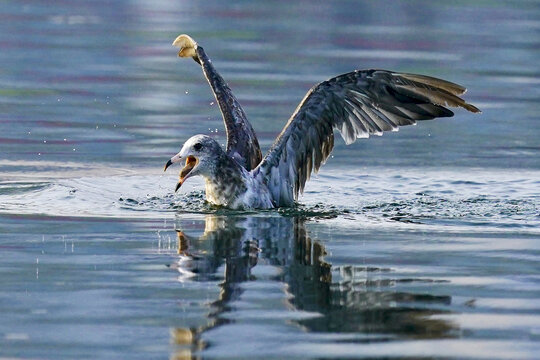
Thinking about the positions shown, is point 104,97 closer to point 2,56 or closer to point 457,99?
point 2,56

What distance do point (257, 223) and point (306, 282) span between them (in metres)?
2.38

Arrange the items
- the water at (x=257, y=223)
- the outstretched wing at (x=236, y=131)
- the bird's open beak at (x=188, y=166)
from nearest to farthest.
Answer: the water at (x=257, y=223) < the bird's open beak at (x=188, y=166) < the outstretched wing at (x=236, y=131)

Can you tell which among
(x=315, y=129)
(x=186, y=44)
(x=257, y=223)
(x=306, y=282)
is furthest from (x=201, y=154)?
(x=306, y=282)

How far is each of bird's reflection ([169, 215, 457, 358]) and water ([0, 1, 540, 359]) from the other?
0.07 ft

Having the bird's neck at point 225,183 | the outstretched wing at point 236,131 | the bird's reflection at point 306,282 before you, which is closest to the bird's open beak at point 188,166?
the bird's neck at point 225,183

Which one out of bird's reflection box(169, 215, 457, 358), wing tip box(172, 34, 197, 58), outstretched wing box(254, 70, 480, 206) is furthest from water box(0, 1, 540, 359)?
wing tip box(172, 34, 197, 58)

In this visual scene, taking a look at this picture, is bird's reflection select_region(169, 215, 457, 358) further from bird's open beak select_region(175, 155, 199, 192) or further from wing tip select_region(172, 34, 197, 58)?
wing tip select_region(172, 34, 197, 58)

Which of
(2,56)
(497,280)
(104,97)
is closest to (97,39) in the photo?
(2,56)

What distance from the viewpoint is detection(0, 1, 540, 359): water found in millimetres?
7574

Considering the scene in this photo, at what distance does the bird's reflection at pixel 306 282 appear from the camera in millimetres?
7664

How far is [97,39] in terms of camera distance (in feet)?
79.6

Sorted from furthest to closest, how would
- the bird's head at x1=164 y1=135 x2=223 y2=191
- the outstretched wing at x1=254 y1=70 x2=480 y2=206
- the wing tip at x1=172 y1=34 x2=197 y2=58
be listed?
1. the wing tip at x1=172 y1=34 x2=197 y2=58
2. the bird's head at x1=164 y1=135 x2=223 y2=191
3. the outstretched wing at x1=254 y1=70 x2=480 y2=206

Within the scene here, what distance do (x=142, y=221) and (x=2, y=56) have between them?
38.3ft

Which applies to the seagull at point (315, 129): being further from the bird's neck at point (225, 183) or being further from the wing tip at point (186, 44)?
the wing tip at point (186, 44)
